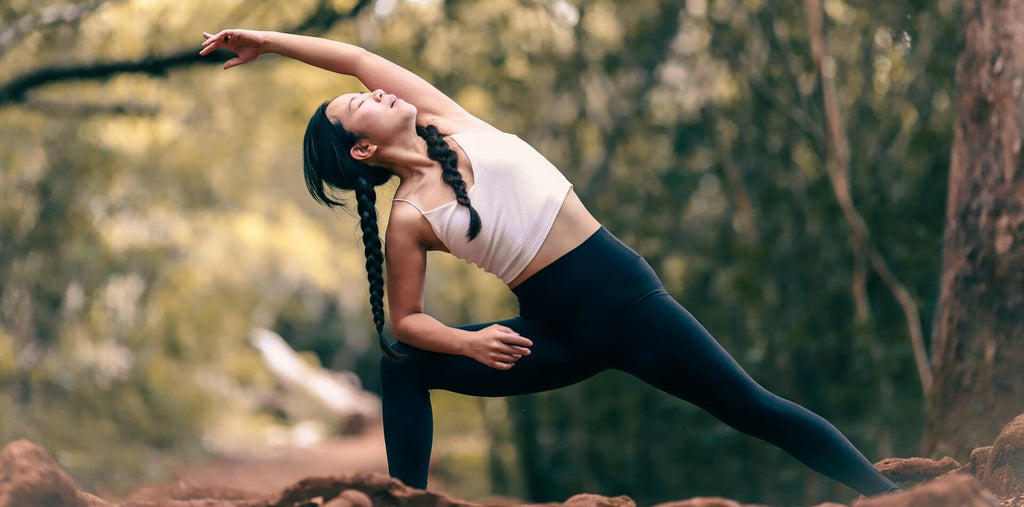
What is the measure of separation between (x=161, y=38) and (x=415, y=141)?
7.18 meters

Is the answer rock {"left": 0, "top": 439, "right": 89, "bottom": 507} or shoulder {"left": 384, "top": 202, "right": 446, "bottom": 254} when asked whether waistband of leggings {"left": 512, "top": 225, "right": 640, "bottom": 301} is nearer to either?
shoulder {"left": 384, "top": 202, "right": 446, "bottom": 254}

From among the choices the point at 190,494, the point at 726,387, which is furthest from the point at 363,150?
the point at 190,494

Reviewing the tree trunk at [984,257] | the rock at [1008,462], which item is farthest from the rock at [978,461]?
the tree trunk at [984,257]

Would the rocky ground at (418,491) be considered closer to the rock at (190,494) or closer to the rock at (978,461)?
the rock at (978,461)

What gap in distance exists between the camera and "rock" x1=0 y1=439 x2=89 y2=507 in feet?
7.74

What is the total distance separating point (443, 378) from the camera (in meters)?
2.62

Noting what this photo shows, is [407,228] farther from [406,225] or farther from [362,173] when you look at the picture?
[362,173]

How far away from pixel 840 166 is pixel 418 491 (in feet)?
13.0

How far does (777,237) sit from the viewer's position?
6.13 meters

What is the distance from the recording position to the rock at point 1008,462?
2.72m

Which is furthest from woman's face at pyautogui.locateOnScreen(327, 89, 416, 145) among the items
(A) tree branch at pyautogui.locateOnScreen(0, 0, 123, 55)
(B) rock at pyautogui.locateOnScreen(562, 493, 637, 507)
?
(A) tree branch at pyautogui.locateOnScreen(0, 0, 123, 55)

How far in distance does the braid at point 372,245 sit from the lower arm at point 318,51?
38cm

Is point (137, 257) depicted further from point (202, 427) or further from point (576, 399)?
point (576, 399)

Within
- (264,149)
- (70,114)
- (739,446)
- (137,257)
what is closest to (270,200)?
(264,149)
